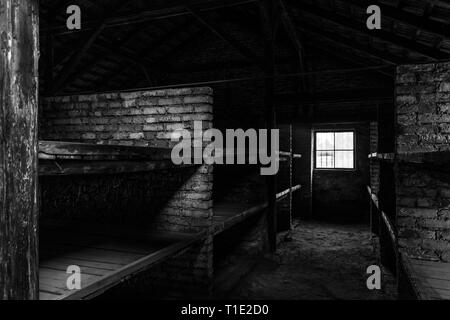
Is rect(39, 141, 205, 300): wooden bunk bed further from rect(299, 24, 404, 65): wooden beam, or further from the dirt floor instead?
rect(299, 24, 404, 65): wooden beam

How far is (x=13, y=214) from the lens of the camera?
1.16 meters

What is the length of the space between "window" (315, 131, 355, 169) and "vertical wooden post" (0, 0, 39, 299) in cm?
993

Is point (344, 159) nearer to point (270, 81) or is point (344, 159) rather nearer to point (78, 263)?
point (270, 81)

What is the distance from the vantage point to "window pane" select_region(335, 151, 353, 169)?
33.1 feet

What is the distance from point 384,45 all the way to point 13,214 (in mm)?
6594

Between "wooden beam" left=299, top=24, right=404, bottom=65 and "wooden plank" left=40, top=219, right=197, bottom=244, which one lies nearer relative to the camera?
"wooden plank" left=40, top=219, right=197, bottom=244

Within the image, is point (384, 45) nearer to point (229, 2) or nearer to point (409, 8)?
point (409, 8)

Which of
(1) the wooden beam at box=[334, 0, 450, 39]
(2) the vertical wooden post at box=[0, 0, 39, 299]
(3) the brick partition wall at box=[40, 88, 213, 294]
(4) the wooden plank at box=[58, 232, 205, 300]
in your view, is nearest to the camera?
(2) the vertical wooden post at box=[0, 0, 39, 299]

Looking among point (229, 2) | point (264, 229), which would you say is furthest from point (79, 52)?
point (264, 229)

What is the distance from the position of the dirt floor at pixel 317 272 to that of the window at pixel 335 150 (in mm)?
3221

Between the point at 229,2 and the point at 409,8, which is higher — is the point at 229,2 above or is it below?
above

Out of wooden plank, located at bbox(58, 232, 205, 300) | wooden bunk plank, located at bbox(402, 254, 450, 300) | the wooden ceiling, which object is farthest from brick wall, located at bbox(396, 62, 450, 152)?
wooden plank, located at bbox(58, 232, 205, 300)

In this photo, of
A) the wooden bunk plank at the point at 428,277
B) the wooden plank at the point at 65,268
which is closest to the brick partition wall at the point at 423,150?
the wooden bunk plank at the point at 428,277

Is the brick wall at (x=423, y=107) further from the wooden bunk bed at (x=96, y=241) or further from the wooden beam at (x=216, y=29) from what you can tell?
the wooden beam at (x=216, y=29)
